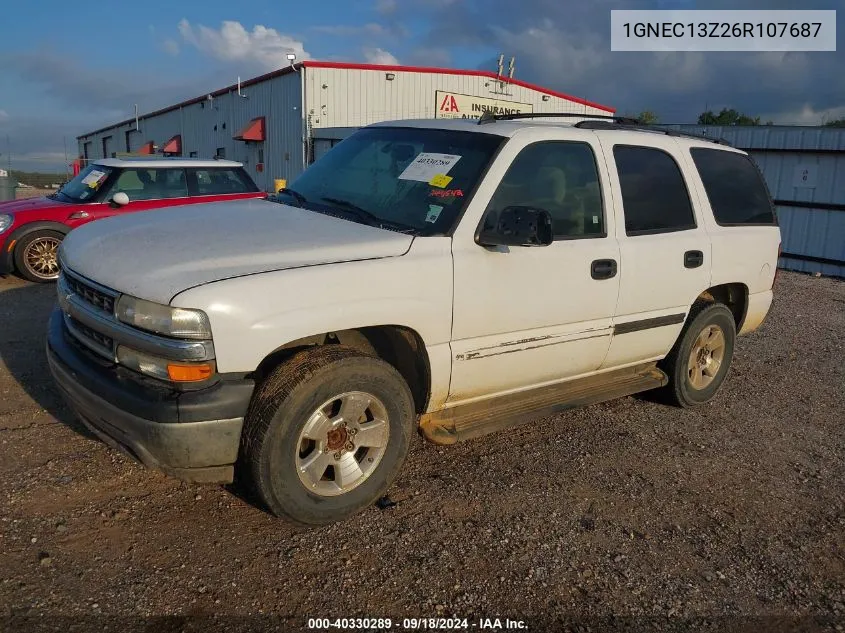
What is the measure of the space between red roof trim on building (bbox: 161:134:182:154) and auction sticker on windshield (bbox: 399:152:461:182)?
30.8 metres

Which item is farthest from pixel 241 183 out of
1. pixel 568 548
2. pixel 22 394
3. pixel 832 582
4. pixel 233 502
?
pixel 832 582

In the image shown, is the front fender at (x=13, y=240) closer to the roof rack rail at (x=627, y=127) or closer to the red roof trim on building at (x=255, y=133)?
the roof rack rail at (x=627, y=127)

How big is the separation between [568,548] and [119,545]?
2045mm

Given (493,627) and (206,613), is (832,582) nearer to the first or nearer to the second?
(493,627)

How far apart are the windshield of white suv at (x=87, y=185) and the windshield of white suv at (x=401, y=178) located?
5.65 metres

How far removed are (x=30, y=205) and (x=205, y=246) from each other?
7055 mm

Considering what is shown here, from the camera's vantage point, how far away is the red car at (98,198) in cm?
857

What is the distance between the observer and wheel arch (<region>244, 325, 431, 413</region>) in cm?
337

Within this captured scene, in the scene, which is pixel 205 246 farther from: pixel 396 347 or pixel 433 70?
pixel 433 70

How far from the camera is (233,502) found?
3463 mm

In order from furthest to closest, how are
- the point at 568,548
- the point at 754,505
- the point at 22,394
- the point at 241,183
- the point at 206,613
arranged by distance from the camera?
the point at 241,183
the point at 22,394
the point at 754,505
the point at 568,548
the point at 206,613

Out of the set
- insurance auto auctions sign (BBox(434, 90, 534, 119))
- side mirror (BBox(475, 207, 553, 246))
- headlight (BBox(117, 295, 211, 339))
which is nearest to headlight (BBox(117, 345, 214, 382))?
headlight (BBox(117, 295, 211, 339))

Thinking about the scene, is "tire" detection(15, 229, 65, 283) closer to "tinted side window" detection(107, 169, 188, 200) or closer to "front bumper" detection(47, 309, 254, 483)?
"tinted side window" detection(107, 169, 188, 200)

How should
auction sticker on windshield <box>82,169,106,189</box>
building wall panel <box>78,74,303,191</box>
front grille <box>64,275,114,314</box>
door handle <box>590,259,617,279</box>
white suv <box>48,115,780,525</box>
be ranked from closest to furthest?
white suv <box>48,115,780,525</box> → front grille <box>64,275,114,314</box> → door handle <box>590,259,617,279</box> → auction sticker on windshield <box>82,169,106,189</box> → building wall panel <box>78,74,303,191</box>
